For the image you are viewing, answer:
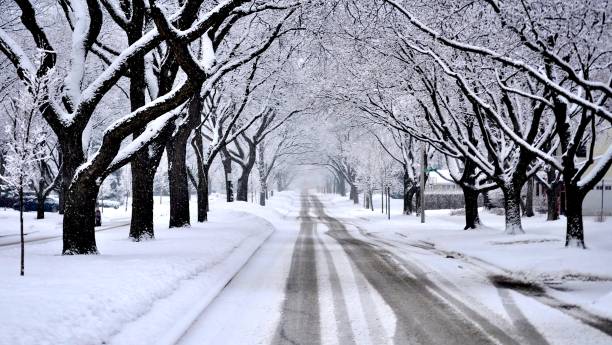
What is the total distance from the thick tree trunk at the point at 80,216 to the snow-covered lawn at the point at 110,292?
0.53 m

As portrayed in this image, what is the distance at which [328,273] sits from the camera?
11.2 metres

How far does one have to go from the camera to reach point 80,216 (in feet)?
35.4

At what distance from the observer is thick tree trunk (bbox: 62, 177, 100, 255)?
1065 cm

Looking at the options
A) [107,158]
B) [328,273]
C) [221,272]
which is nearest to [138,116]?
[107,158]

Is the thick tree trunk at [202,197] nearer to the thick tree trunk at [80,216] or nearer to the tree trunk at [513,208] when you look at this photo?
the thick tree trunk at [80,216]

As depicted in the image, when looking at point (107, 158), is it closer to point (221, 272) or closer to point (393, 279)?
point (221, 272)

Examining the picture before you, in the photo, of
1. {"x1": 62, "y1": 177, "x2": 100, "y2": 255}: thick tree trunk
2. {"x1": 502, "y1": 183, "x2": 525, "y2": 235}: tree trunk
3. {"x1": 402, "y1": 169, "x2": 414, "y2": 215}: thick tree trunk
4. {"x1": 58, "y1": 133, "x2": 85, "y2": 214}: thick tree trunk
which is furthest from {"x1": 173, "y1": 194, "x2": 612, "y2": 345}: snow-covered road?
{"x1": 402, "y1": 169, "x2": 414, "y2": 215}: thick tree trunk

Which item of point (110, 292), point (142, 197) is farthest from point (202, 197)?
point (110, 292)

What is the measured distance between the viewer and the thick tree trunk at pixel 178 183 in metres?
19.3

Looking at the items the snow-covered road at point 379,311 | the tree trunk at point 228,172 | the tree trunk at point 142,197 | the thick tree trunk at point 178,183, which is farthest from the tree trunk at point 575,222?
the tree trunk at point 228,172

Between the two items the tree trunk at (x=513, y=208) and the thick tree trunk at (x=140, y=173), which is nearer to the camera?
the thick tree trunk at (x=140, y=173)

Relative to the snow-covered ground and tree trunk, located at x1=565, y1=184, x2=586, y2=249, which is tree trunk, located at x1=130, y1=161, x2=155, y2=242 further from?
tree trunk, located at x1=565, y1=184, x2=586, y2=249

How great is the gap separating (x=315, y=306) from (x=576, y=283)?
5.36 meters

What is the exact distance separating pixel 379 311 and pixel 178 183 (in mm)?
13443
